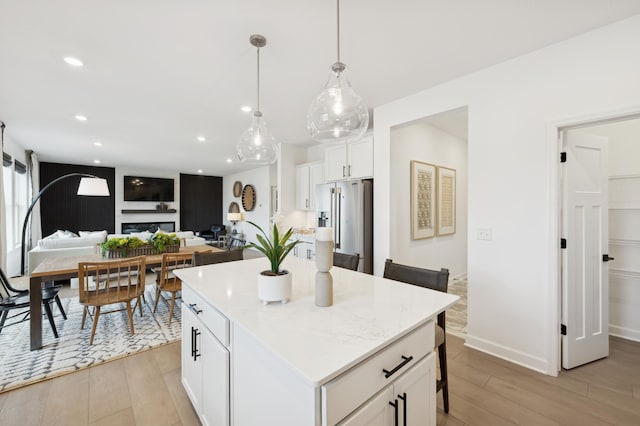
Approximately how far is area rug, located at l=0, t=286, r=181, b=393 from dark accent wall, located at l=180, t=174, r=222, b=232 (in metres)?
6.43

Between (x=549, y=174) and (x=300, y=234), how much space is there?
375cm

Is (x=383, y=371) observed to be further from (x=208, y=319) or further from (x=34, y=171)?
(x=34, y=171)

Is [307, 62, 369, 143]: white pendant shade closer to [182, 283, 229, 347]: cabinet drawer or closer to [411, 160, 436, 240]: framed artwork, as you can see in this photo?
[182, 283, 229, 347]: cabinet drawer

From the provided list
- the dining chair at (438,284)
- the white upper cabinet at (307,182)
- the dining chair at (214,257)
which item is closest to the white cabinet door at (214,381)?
the dining chair at (214,257)

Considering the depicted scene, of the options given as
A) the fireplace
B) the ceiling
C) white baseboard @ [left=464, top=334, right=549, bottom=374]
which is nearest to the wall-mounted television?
the fireplace

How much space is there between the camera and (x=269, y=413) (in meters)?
0.97

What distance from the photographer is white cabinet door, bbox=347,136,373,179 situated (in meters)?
3.61

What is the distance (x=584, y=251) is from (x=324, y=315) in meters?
2.55

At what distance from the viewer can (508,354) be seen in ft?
7.76

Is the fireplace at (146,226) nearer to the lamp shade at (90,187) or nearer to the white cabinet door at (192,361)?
the lamp shade at (90,187)

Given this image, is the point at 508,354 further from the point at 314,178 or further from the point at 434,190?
the point at 314,178

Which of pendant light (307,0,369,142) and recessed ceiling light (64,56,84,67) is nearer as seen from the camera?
pendant light (307,0,369,142)

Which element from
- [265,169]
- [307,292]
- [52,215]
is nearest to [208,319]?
[307,292]

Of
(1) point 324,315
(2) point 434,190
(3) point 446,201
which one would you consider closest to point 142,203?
(2) point 434,190
